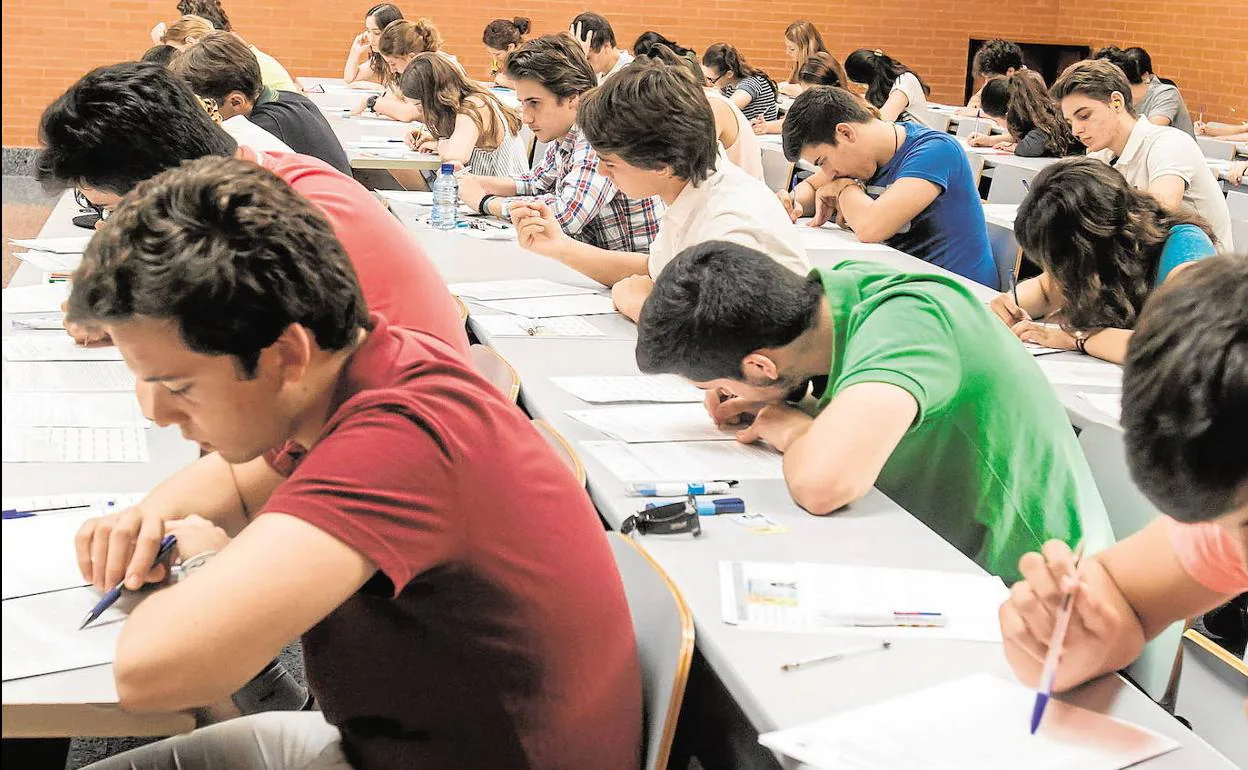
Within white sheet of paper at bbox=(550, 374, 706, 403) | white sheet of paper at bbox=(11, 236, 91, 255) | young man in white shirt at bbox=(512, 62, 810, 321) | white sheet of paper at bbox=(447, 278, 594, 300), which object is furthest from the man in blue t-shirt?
white sheet of paper at bbox=(11, 236, 91, 255)

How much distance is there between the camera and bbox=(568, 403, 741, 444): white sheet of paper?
2.31 meters

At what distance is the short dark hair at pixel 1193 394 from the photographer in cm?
96

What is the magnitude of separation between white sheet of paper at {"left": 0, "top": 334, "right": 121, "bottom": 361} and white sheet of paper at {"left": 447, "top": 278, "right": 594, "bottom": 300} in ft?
3.55

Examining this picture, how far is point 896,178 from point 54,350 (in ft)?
9.03

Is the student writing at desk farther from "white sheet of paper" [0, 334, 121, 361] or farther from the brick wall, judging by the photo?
the brick wall

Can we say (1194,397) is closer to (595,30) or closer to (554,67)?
(554,67)

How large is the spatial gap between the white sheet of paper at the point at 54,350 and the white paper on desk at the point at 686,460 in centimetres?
106

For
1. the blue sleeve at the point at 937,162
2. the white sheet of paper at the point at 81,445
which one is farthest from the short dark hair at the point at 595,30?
the white sheet of paper at the point at 81,445

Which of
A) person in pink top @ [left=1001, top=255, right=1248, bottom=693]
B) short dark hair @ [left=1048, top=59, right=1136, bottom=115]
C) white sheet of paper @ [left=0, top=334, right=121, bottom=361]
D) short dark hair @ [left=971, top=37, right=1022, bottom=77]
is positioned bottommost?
short dark hair @ [left=971, top=37, right=1022, bottom=77]

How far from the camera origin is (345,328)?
4.19ft

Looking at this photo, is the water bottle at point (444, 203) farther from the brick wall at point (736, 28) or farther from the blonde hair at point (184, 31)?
the brick wall at point (736, 28)

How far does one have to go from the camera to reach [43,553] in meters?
1.60

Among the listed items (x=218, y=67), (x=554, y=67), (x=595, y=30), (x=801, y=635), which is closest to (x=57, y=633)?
(x=801, y=635)

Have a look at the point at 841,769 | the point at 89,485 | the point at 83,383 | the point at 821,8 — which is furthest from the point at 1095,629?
the point at 821,8
